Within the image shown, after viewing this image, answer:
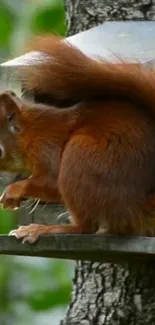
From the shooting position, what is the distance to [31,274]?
5027 mm

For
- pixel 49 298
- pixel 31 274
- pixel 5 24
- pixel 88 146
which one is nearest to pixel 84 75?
pixel 88 146

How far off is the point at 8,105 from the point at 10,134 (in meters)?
0.08

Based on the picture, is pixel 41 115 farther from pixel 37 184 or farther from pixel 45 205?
pixel 45 205

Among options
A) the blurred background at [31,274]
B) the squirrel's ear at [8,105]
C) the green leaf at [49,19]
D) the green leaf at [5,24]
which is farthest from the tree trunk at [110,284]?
the green leaf at [5,24]

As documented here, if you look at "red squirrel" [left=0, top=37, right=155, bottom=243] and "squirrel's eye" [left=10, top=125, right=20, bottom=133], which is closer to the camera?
"red squirrel" [left=0, top=37, right=155, bottom=243]

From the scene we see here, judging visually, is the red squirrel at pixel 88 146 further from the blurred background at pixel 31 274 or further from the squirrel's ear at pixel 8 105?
the blurred background at pixel 31 274

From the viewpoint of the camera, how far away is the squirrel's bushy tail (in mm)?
3312

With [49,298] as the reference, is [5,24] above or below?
above

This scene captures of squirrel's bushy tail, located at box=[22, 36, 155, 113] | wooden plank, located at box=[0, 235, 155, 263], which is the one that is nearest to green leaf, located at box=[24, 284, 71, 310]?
wooden plank, located at box=[0, 235, 155, 263]

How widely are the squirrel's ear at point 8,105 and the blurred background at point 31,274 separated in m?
1.29

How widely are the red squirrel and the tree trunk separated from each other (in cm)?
67

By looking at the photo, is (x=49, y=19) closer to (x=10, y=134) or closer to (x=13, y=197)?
(x=10, y=134)

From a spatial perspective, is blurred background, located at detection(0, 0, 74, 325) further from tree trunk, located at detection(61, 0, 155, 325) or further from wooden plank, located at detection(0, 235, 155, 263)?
wooden plank, located at detection(0, 235, 155, 263)

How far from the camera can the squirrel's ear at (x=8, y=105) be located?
341 centimetres
